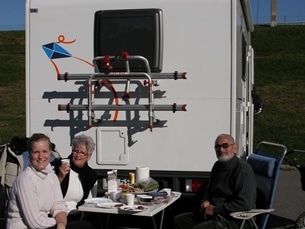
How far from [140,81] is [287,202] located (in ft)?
12.9

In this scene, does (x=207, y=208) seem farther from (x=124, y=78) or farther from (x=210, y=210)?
(x=124, y=78)

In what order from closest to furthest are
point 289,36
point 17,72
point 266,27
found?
point 17,72
point 289,36
point 266,27

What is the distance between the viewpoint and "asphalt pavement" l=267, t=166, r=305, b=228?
22.1 feet

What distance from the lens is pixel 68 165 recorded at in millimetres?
4574

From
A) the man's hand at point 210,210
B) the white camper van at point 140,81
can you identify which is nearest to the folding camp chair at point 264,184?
the man's hand at point 210,210

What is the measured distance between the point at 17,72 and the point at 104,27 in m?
18.3

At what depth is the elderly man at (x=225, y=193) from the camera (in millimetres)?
4426

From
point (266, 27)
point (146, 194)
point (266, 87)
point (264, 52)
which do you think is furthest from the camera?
point (266, 27)

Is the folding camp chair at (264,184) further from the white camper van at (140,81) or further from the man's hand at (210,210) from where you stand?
the white camper van at (140,81)

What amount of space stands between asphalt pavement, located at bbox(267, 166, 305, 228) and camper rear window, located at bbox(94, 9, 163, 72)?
257cm

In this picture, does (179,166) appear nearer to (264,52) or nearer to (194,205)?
(194,205)

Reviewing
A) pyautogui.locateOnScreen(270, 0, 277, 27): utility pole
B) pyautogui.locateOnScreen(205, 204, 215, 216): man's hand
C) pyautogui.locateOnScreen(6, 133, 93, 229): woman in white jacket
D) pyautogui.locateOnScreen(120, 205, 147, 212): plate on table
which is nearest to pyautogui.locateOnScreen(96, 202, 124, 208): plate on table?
pyautogui.locateOnScreen(120, 205, 147, 212): plate on table

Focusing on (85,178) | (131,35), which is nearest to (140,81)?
(131,35)

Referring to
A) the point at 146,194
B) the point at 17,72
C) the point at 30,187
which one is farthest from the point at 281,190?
the point at 17,72
